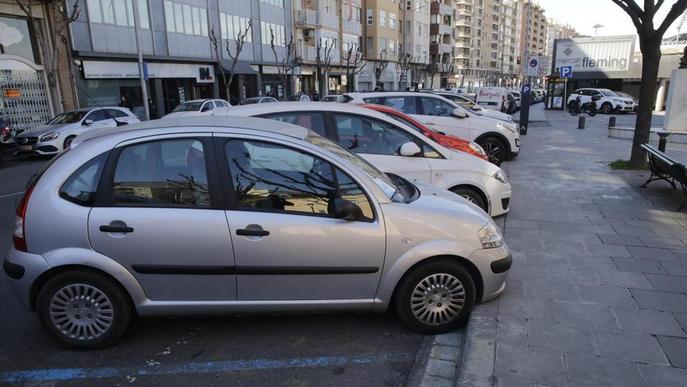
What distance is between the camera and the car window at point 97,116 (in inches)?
609

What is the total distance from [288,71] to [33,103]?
2368 cm

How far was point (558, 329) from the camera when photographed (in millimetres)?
3576

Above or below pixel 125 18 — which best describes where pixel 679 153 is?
below

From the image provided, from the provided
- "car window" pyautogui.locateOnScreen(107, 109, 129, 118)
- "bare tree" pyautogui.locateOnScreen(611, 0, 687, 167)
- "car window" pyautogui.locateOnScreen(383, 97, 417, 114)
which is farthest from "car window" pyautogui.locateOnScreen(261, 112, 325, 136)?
"car window" pyautogui.locateOnScreen(107, 109, 129, 118)

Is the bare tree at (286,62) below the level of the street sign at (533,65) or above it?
above

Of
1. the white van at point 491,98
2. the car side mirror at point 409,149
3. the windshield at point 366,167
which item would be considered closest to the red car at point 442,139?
the car side mirror at point 409,149

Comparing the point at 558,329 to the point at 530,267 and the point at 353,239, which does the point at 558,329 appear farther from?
the point at 353,239

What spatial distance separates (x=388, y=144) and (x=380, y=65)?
169ft

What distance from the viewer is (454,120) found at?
11.0m

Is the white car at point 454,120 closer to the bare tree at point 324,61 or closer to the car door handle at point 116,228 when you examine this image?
the car door handle at point 116,228

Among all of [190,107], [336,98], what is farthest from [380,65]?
[336,98]

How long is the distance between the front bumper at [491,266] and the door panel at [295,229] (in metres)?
0.79

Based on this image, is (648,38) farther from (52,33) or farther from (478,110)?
(52,33)

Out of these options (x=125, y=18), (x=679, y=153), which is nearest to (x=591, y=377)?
(x=679, y=153)
